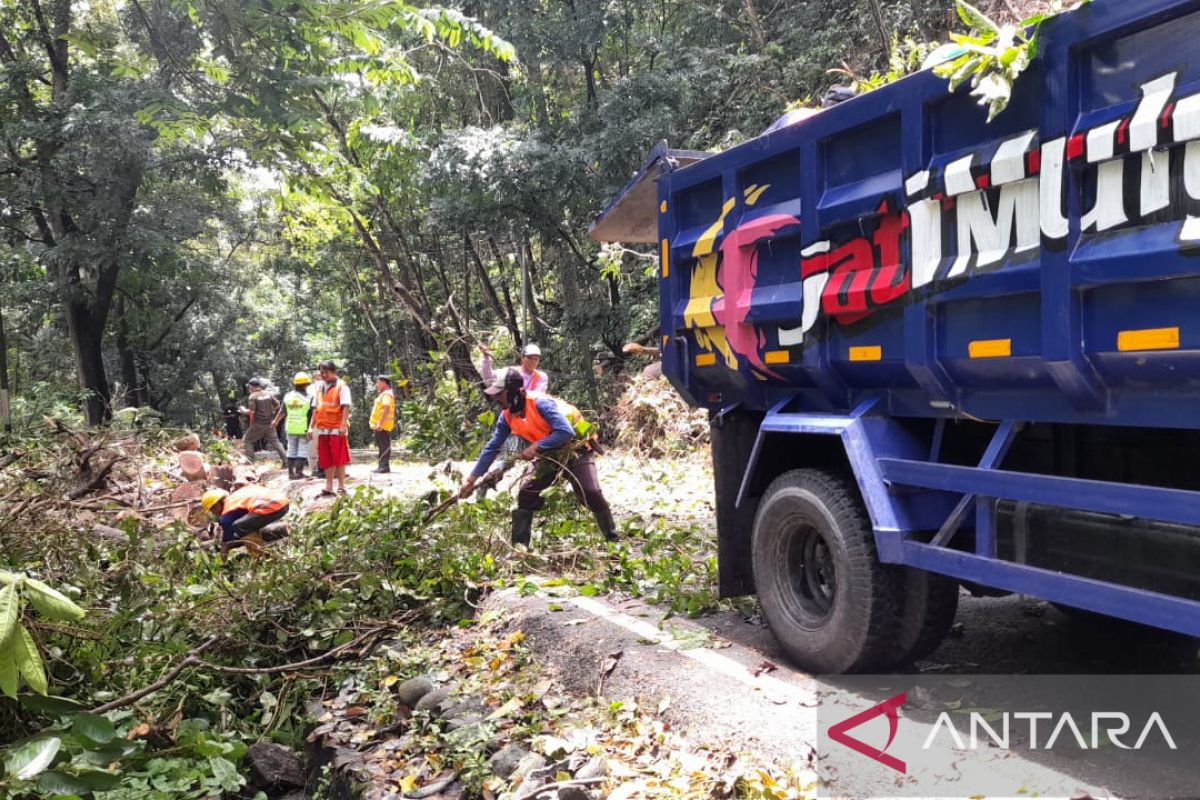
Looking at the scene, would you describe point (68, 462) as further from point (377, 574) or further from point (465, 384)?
point (465, 384)

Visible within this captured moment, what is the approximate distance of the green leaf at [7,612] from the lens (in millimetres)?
2275

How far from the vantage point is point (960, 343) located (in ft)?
11.8

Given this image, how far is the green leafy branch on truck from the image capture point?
3150 mm

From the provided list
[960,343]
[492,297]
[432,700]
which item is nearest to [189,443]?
[432,700]

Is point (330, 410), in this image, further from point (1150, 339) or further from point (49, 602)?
point (1150, 339)

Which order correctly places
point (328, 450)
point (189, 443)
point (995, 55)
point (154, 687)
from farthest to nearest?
point (328, 450) < point (189, 443) < point (154, 687) < point (995, 55)

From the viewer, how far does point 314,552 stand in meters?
6.52

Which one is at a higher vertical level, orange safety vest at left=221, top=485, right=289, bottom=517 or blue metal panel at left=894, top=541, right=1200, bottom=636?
blue metal panel at left=894, top=541, right=1200, bottom=636

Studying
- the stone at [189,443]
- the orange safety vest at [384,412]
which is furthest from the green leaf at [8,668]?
the orange safety vest at [384,412]

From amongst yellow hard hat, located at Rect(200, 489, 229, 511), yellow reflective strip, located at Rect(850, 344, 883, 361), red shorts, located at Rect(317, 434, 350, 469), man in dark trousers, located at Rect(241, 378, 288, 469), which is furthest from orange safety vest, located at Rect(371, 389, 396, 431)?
yellow reflective strip, located at Rect(850, 344, 883, 361)

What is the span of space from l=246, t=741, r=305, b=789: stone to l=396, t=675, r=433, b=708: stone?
621mm

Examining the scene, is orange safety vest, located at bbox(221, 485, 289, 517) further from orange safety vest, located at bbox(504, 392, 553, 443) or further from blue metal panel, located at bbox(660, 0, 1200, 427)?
blue metal panel, located at bbox(660, 0, 1200, 427)

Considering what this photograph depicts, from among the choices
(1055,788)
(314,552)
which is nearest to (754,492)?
(1055,788)

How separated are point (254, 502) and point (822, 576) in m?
4.37
